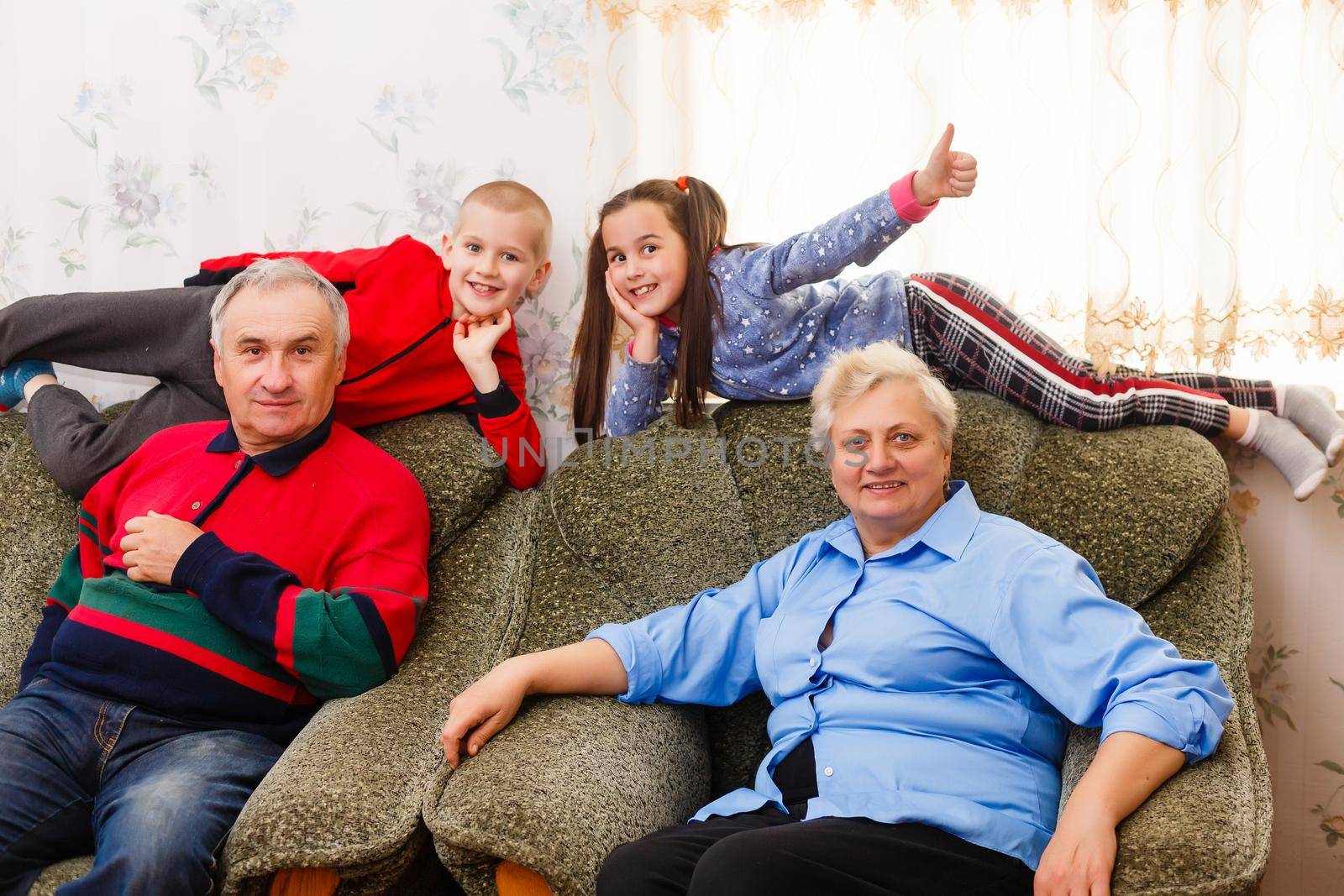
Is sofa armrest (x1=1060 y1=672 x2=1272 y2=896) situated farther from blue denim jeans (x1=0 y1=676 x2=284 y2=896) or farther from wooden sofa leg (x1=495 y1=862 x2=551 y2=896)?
blue denim jeans (x1=0 y1=676 x2=284 y2=896)

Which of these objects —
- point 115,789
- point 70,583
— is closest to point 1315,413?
point 115,789

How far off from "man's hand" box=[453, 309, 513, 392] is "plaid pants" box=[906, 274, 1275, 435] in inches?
30.5

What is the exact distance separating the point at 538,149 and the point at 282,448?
2.78 ft

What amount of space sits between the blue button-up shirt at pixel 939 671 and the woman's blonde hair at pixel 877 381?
0.43 ft

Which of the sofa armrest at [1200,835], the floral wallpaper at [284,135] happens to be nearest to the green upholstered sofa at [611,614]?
the sofa armrest at [1200,835]

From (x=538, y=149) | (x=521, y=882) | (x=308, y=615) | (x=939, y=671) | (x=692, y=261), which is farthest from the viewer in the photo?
(x=538, y=149)

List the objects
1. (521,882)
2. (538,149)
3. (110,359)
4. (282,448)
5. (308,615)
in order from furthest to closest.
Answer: (538,149)
(110,359)
(282,448)
(308,615)
(521,882)

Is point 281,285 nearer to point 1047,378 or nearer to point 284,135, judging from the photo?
point 284,135

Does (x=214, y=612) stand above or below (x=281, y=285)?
below

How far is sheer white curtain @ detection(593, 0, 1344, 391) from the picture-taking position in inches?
72.5

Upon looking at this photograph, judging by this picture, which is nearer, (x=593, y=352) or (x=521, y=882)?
(x=521, y=882)

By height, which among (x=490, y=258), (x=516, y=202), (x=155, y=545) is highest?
(x=516, y=202)

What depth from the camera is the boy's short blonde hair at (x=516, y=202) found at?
78.2 inches

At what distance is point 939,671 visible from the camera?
1.37m
